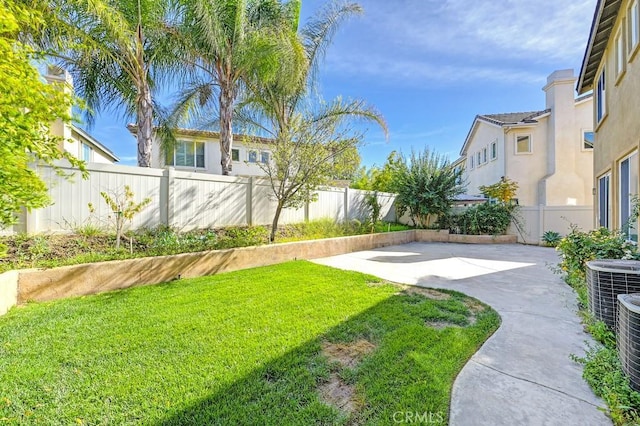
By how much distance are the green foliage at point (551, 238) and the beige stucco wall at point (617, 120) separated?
3.36 metres

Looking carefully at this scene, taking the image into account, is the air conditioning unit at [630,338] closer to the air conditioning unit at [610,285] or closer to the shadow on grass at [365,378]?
the air conditioning unit at [610,285]

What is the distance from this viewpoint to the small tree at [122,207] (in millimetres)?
5855

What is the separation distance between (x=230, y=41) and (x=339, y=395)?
9.98 m

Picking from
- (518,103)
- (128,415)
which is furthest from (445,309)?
(518,103)

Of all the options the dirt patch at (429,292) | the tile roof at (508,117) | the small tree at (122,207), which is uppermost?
the tile roof at (508,117)

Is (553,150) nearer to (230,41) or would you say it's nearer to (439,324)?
(439,324)

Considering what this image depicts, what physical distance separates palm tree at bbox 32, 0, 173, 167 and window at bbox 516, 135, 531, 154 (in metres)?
17.2

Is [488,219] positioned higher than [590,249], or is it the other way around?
[488,219]

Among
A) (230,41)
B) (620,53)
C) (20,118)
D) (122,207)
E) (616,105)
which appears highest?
(230,41)

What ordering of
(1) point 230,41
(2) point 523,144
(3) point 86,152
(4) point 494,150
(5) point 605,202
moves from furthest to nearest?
(4) point 494,150 < (2) point 523,144 < (3) point 86,152 < (1) point 230,41 < (5) point 605,202

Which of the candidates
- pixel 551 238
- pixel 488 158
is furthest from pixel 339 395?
pixel 488 158

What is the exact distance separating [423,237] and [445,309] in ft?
31.2

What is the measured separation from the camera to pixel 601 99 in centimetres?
779

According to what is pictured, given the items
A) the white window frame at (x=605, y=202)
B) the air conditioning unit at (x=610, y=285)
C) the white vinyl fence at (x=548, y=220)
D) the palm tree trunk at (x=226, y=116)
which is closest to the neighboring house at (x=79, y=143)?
the palm tree trunk at (x=226, y=116)
